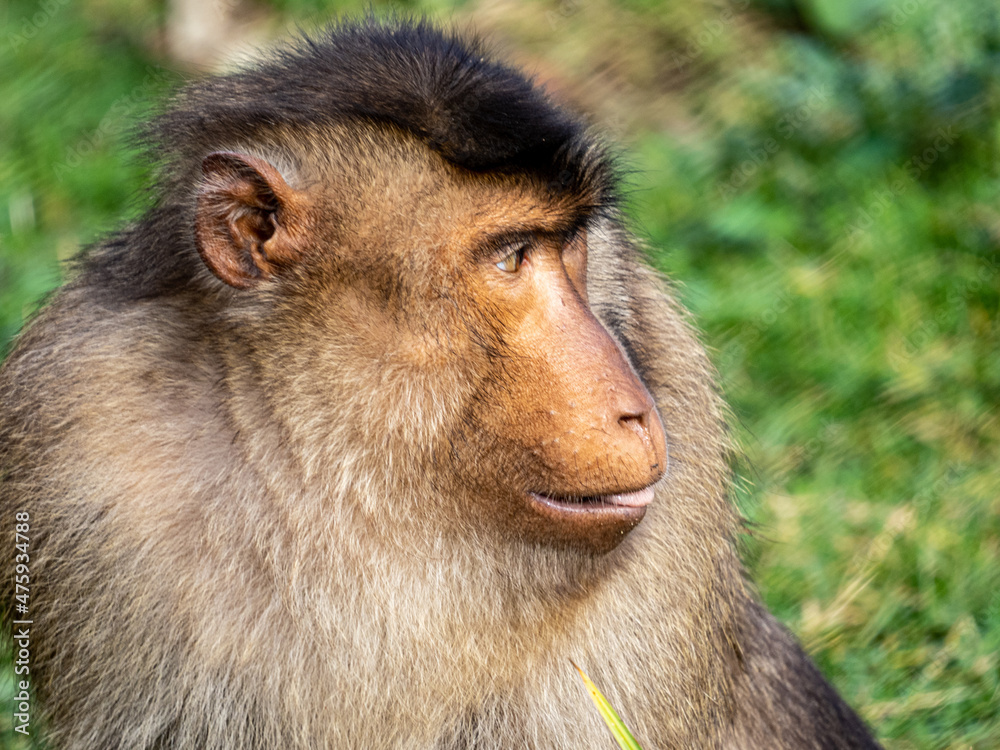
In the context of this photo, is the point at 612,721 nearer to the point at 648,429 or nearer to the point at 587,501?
the point at 587,501

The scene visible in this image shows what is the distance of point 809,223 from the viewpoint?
19.9 ft

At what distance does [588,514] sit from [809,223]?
13.2 ft

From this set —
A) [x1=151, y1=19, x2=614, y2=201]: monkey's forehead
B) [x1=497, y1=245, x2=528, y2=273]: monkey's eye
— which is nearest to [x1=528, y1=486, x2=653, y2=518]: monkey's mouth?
[x1=497, y1=245, x2=528, y2=273]: monkey's eye

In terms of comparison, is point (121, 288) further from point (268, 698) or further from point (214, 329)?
point (268, 698)

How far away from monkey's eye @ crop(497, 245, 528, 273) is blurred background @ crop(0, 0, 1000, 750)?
1.15 meters

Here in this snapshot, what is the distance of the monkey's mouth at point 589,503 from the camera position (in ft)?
7.91

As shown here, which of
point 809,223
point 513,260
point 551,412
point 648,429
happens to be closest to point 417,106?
point 513,260

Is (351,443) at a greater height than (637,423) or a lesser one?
lesser

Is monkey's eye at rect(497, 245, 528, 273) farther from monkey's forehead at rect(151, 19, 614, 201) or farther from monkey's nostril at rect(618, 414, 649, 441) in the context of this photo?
monkey's nostril at rect(618, 414, 649, 441)

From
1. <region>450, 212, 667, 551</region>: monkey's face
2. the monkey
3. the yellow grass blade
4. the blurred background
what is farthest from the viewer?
the blurred background

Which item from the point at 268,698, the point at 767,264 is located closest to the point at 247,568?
the point at 268,698

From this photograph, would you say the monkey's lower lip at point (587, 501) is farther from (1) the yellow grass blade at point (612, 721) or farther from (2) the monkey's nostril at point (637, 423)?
(1) the yellow grass blade at point (612, 721)

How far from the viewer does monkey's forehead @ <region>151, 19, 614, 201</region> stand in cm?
247

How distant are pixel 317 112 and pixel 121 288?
630 mm
